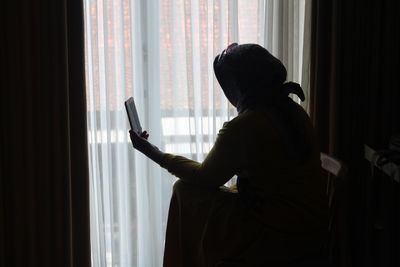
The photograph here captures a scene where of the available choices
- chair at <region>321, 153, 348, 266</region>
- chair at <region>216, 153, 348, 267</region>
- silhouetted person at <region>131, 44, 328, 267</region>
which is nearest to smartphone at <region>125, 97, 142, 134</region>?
silhouetted person at <region>131, 44, 328, 267</region>

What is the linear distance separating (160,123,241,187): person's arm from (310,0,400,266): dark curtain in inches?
33.6

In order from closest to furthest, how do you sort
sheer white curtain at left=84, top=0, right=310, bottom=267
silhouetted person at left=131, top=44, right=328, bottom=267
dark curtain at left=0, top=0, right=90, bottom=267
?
silhouetted person at left=131, top=44, right=328, bottom=267, dark curtain at left=0, top=0, right=90, bottom=267, sheer white curtain at left=84, top=0, right=310, bottom=267

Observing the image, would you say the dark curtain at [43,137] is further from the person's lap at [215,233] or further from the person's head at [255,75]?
the person's head at [255,75]

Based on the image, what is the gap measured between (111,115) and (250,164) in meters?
0.98

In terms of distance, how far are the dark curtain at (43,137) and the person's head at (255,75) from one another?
0.83 metres

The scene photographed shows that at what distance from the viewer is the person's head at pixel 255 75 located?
1597 mm

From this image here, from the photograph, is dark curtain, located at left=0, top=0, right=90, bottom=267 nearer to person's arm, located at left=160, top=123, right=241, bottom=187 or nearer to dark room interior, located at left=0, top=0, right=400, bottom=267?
dark room interior, located at left=0, top=0, right=400, bottom=267

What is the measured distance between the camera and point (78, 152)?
7.17 feet

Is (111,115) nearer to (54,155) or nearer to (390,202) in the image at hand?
(54,155)

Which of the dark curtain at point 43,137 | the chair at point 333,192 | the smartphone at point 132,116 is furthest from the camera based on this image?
the dark curtain at point 43,137

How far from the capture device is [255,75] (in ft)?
5.24

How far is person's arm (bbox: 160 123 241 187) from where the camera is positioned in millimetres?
1537

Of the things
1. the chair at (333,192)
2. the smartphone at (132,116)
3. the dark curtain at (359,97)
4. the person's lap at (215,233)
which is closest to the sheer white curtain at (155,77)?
the dark curtain at (359,97)

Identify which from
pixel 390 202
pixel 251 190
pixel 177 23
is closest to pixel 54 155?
pixel 177 23
